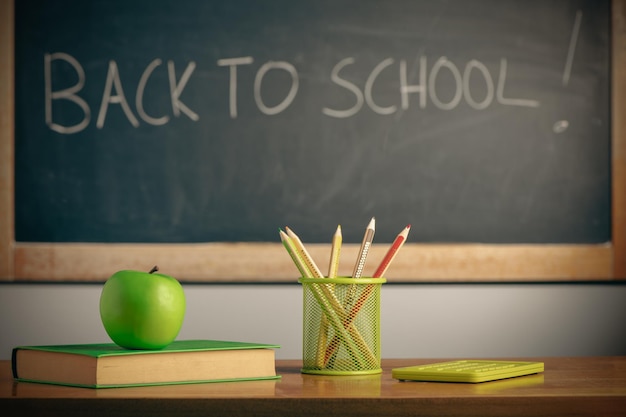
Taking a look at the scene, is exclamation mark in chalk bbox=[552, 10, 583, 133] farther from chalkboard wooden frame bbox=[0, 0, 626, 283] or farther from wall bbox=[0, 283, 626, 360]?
wall bbox=[0, 283, 626, 360]

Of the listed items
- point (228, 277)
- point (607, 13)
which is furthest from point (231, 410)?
point (607, 13)

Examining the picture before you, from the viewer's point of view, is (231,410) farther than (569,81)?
No

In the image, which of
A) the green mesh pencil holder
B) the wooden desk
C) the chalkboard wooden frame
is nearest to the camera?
the wooden desk

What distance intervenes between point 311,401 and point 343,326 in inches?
9.6

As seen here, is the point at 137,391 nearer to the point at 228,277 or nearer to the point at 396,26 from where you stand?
the point at 228,277

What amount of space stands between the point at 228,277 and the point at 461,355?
21.8 inches

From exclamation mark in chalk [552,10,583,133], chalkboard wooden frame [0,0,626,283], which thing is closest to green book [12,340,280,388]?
chalkboard wooden frame [0,0,626,283]

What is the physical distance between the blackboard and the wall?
12 cm

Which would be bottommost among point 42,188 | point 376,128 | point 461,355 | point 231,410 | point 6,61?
point 461,355

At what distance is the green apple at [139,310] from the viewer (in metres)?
0.98

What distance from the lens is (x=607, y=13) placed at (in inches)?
81.5

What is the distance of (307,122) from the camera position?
6.67 feet

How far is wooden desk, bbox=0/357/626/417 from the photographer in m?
0.83

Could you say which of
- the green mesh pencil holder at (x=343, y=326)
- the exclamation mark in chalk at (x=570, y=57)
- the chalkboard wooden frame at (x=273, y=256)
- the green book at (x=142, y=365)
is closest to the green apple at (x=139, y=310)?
the green book at (x=142, y=365)
